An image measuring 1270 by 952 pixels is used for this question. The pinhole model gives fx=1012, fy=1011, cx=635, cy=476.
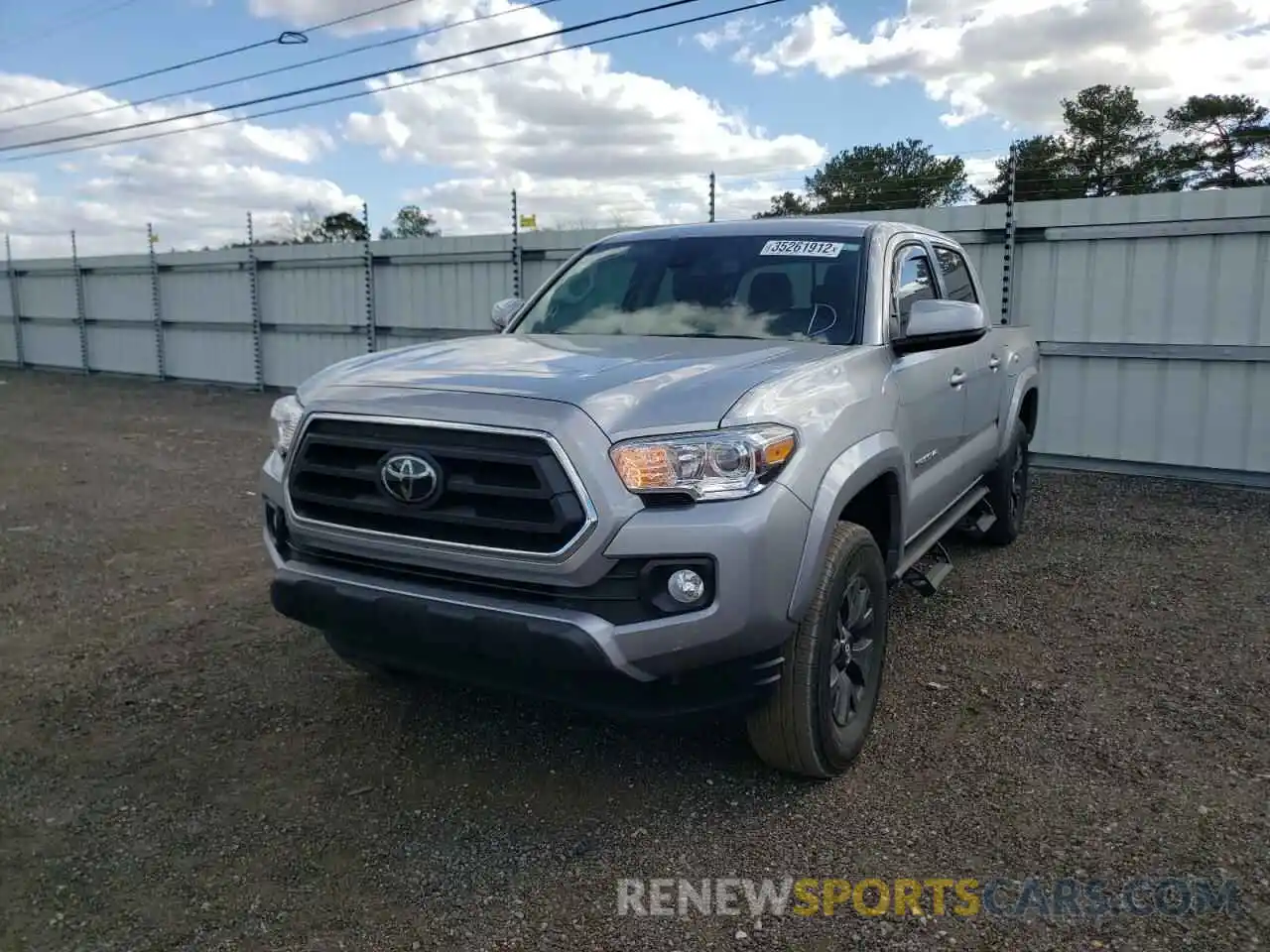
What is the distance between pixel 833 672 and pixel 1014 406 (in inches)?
130

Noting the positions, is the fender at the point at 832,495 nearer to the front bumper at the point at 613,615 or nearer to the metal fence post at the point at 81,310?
the front bumper at the point at 613,615

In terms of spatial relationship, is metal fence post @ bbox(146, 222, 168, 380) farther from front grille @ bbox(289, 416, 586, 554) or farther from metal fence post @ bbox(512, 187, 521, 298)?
front grille @ bbox(289, 416, 586, 554)

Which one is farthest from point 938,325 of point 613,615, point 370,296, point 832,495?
point 370,296

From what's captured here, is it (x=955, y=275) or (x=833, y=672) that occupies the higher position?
(x=955, y=275)

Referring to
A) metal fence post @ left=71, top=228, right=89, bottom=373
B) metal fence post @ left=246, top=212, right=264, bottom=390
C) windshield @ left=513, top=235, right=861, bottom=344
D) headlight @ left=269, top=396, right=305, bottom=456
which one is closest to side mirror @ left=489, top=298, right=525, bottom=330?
windshield @ left=513, top=235, right=861, bottom=344

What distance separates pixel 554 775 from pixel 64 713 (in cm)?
208

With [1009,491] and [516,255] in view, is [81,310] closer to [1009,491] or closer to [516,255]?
[516,255]

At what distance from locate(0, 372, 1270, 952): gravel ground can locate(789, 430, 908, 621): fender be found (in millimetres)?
799

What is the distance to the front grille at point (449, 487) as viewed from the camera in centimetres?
278

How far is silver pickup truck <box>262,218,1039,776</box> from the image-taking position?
2.74 metres

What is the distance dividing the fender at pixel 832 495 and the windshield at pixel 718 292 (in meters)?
0.53

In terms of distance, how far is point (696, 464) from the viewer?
279 centimetres

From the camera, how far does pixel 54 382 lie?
2034 centimetres

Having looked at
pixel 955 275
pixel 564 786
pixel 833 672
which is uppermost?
pixel 955 275
